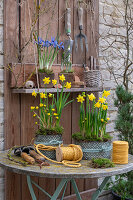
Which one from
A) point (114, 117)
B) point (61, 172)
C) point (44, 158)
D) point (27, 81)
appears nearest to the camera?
point (61, 172)

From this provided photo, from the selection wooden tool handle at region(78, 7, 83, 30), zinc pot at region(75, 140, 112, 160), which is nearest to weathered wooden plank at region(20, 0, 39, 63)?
wooden tool handle at region(78, 7, 83, 30)

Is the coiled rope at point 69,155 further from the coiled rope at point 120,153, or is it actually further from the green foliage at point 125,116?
the green foliage at point 125,116

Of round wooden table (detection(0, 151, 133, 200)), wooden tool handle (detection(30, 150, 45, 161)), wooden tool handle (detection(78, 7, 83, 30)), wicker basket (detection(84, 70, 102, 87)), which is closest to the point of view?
round wooden table (detection(0, 151, 133, 200))

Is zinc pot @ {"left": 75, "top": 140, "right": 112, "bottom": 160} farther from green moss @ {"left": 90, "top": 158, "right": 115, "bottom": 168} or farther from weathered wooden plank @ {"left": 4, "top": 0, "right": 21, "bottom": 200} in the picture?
weathered wooden plank @ {"left": 4, "top": 0, "right": 21, "bottom": 200}

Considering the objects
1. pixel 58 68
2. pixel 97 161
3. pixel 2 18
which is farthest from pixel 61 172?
pixel 2 18

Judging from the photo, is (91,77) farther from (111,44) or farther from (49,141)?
(49,141)

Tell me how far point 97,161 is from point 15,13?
1.54 metres

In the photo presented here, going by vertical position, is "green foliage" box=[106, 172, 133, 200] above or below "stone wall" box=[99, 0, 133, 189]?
below

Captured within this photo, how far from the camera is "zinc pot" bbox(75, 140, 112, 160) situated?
2.54 metres

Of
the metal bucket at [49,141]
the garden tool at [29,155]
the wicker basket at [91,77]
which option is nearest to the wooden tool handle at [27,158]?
the garden tool at [29,155]

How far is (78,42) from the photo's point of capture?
351 cm

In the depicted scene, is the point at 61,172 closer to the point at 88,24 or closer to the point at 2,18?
the point at 2,18

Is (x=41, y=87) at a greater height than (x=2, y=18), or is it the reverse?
(x=2, y=18)

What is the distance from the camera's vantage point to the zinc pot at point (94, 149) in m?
2.54
